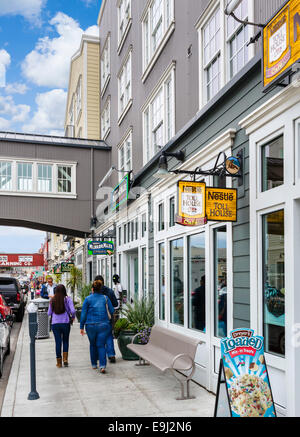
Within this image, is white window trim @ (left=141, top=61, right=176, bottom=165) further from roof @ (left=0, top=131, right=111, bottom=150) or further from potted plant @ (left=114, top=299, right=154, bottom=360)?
roof @ (left=0, top=131, right=111, bottom=150)

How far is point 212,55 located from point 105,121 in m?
12.8

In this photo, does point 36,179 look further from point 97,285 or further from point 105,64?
point 97,285

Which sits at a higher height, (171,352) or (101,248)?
(101,248)

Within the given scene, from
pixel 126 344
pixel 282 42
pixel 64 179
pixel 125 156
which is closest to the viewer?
pixel 282 42

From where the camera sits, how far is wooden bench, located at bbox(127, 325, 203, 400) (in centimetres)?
674

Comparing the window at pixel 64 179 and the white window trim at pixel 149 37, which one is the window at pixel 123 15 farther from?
the window at pixel 64 179

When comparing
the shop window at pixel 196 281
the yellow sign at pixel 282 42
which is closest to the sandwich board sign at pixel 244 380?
the shop window at pixel 196 281

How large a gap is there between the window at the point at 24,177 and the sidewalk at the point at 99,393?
10.6m

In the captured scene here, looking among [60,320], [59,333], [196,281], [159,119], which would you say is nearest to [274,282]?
[196,281]

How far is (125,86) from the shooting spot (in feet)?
51.9

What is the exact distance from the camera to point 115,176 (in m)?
17.9

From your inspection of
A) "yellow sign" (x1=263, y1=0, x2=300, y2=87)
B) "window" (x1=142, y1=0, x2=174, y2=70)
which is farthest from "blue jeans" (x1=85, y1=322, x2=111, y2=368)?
"window" (x1=142, y1=0, x2=174, y2=70)

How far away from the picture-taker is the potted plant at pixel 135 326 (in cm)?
956
